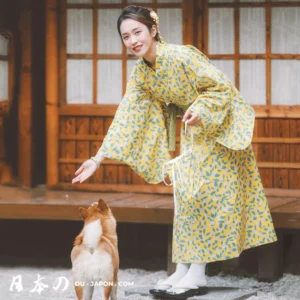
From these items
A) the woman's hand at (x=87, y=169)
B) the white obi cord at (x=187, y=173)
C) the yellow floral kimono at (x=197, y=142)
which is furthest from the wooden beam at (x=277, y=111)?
the woman's hand at (x=87, y=169)

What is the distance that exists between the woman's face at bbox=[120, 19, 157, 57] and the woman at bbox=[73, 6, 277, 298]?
2cm

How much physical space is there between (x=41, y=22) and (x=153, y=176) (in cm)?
258

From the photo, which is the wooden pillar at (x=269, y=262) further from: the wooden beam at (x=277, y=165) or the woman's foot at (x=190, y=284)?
the woman's foot at (x=190, y=284)

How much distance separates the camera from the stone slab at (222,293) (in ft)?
20.9

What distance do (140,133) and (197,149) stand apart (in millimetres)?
370

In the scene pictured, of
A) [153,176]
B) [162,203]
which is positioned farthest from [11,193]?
[153,176]

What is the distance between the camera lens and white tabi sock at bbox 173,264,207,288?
6.32 metres

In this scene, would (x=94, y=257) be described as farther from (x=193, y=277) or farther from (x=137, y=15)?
(x=137, y=15)

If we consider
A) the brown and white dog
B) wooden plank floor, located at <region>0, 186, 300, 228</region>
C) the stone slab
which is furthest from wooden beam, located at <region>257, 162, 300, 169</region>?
the brown and white dog

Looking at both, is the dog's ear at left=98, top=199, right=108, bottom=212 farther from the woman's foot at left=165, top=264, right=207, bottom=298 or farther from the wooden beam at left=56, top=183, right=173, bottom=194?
the wooden beam at left=56, top=183, right=173, bottom=194

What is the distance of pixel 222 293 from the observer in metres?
6.47

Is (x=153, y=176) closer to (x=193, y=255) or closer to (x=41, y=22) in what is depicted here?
(x=193, y=255)

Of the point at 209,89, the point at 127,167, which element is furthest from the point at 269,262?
the point at 209,89

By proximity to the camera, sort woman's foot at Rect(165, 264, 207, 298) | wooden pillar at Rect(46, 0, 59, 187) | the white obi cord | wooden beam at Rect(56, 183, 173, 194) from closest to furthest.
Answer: the white obi cord → woman's foot at Rect(165, 264, 207, 298) → wooden beam at Rect(56, 183, 173, 194) → wooden pillar at Rect(46, 0, 59, 187)
